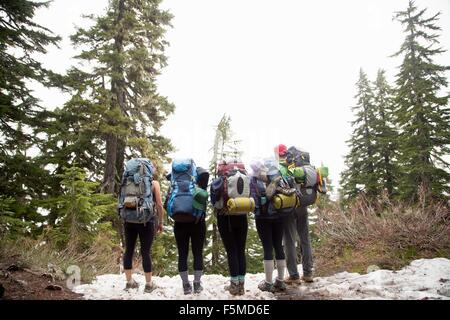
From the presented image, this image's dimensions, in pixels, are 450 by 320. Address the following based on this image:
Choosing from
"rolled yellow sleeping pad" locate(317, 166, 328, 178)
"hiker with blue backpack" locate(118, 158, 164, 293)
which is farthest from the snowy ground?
"rolled yellow sleeping pad" locate(317, 166, 328, 178)

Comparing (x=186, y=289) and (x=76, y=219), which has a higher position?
(x=76, y=219)

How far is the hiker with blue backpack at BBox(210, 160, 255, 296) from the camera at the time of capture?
4.43 meters

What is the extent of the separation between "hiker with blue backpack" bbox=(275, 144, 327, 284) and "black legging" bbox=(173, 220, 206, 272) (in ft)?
5.50

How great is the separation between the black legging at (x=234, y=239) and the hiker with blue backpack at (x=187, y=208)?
0.39 m

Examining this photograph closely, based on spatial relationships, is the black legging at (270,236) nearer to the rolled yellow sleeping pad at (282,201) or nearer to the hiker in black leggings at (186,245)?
the rolled yellow sleeping pad at (282,201)

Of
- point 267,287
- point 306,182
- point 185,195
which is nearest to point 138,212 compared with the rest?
point 185,195

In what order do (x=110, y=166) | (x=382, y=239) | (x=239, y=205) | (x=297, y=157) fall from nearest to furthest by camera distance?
(x=239, y=205), (x=297, y=157), (x=382, y=239), (x=110, y=166)

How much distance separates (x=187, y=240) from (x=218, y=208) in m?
0.78

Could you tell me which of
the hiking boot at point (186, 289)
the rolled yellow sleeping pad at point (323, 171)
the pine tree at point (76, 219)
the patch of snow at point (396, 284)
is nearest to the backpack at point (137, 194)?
the hiking boot at point (186, 289)

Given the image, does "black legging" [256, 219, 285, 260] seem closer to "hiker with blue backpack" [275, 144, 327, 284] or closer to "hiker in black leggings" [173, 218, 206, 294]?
"hiker with blue backpack" [275, 144, 327, 284]

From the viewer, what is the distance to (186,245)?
15.4 feet

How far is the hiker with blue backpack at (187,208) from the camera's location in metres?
4.48

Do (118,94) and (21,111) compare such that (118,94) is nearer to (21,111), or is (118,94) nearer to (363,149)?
(21,111)
